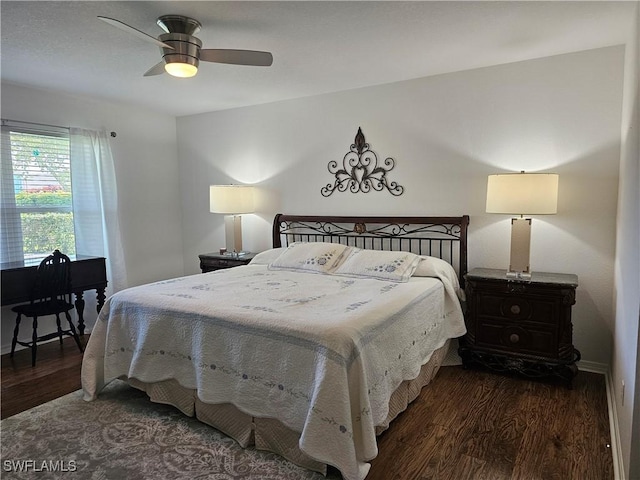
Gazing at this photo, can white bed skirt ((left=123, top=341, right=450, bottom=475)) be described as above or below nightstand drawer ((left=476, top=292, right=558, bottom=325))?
below

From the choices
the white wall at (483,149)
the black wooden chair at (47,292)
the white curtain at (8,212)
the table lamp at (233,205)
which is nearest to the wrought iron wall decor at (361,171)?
the white wall at (483,149)

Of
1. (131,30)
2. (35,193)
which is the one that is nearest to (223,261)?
(35,193)

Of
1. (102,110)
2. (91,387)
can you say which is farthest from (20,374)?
(102,110)

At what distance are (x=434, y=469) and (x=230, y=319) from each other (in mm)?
1297

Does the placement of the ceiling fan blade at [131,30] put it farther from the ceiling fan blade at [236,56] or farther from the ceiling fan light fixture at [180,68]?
the ceiling fan blade at [236,56]

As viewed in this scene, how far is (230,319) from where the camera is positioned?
2.27 m

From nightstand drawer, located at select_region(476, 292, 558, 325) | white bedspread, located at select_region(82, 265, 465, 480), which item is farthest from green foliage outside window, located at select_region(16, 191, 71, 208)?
nightstand drawer, located at select_region(476, 292, 558, 325)

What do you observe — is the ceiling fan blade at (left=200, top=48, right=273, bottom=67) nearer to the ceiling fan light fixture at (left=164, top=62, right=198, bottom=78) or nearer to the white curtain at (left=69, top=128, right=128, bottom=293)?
the ceiling fan light fixture at (left=164, top=62, right=198, bottom=78)

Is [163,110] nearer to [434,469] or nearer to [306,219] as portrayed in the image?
[306,219]

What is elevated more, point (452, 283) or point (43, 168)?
point (43, 168)

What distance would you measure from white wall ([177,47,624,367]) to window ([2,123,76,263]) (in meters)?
1.92

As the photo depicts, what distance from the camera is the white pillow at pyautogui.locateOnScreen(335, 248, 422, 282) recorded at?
→ 3.21 m

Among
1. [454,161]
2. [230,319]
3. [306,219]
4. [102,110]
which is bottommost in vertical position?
[230,319]

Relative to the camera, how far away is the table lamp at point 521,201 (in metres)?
2.92
